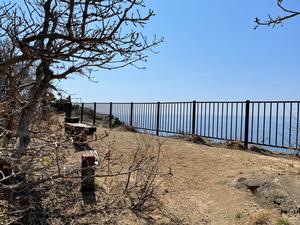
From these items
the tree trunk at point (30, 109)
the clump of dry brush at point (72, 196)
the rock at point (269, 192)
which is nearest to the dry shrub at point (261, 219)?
the rock at point (269, 192)

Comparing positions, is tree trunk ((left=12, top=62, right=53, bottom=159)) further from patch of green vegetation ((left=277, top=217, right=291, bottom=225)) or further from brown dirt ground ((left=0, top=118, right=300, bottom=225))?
patch of green vegetation ((left=277, top=217, right=291, bottom=225))

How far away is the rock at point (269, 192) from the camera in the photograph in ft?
21.8

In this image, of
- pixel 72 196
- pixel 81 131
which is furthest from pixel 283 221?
pixel 81 131

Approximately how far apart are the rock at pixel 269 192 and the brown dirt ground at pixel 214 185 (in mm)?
122

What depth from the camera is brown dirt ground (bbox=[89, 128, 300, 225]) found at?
6.46 metres

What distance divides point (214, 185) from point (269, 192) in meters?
0.99

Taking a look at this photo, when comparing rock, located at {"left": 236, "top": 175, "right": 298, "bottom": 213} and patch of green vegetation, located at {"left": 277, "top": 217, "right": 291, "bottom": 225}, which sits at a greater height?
rock, located at {"left": 236, "top": 175, "right": 298, "bottom": 213}

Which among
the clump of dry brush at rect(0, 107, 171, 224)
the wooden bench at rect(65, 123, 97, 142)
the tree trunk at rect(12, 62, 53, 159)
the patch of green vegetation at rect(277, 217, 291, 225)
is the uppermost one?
the tree trunk at rect(12, 62, 53, 159)

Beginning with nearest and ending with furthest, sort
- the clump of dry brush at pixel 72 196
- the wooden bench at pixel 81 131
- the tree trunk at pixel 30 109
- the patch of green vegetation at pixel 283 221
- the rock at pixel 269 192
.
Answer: the tree trunk at pixel 30 109, the clump of dry brush at pixel 72 196, the patch of green vegetation at pixel 283 221, the rock at pixel 269 192, the wooden bench at pixel 81 131

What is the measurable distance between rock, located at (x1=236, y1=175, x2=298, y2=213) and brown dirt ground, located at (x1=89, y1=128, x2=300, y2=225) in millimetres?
122

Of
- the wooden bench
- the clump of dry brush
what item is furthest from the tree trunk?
the wooden bench

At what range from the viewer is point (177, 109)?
16734 millimetres

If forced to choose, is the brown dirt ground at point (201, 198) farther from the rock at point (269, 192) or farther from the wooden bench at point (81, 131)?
the wooden bench at point (81, 131)

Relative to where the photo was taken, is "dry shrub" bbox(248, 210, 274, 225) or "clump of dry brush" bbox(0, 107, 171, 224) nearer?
"clump of dry brush" bbox(0, 107, 171, 224)
